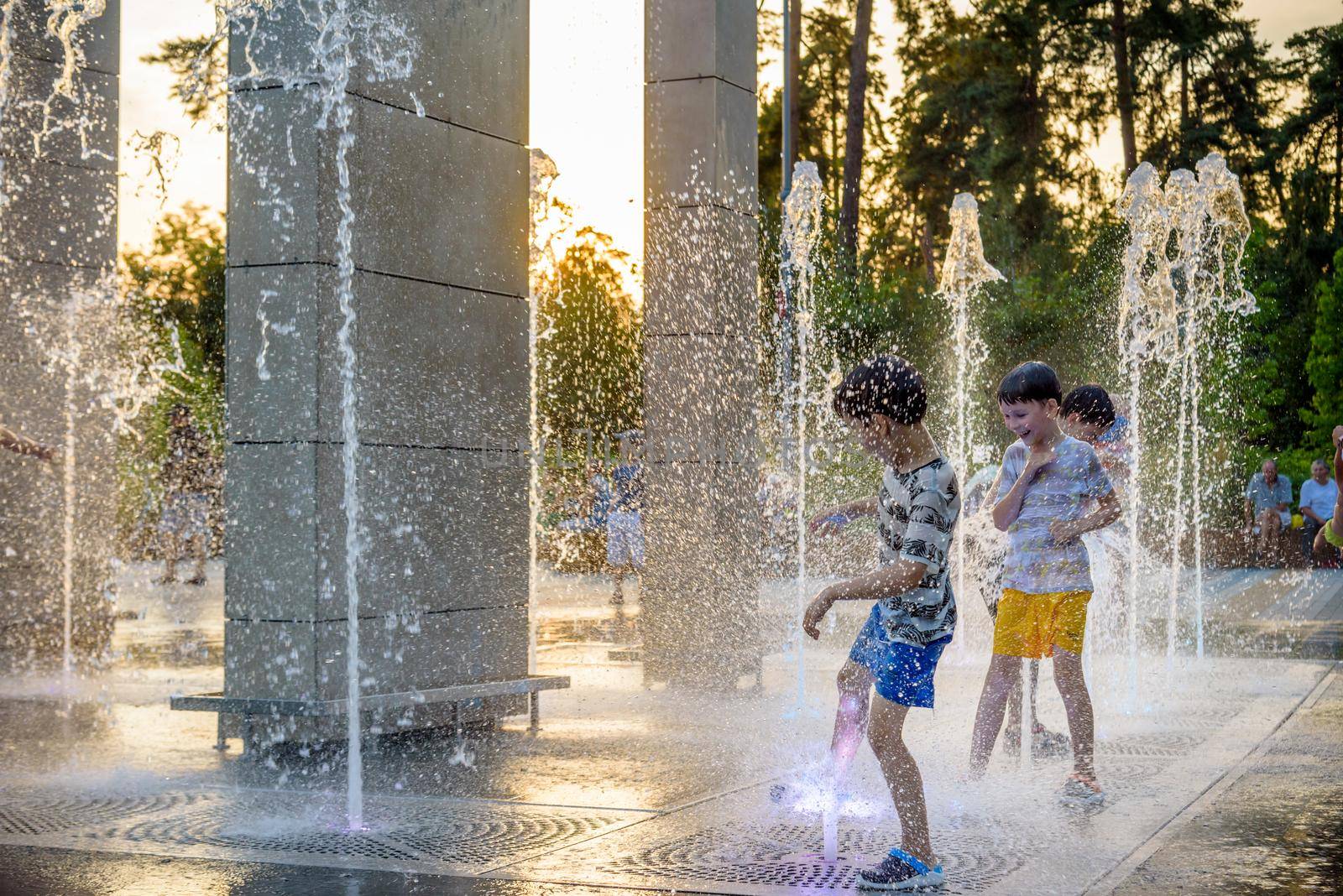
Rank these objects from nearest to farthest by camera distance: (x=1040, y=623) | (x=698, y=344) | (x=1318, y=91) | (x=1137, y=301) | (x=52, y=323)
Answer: (x=1040, y=623)
(x=698, y=344)
(x=52, y=323)
(x=1137, y=301)
(x=1318, y=91)

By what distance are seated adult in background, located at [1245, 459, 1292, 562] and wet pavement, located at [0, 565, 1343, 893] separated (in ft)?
45.2

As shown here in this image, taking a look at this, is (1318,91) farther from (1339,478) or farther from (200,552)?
(1339,478)

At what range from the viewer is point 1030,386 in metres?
6.12

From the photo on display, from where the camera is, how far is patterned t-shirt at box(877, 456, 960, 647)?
4.86 meters

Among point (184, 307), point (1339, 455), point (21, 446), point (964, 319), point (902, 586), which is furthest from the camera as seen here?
point (184, 307)

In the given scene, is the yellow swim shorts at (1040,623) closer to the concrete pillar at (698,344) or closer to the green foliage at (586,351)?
the concrete pillar at (698,344)

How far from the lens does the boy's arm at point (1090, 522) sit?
20.5 feet

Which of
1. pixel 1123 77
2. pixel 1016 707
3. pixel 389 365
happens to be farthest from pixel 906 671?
pixel 1123 77

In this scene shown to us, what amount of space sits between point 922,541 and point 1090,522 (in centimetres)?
164

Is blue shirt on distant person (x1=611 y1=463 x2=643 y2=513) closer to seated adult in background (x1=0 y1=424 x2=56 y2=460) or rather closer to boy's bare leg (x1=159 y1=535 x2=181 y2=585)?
boy's bare leg (x1=159 y1=535 x2=181 y2=585)

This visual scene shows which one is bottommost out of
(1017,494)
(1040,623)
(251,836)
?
(251,836)

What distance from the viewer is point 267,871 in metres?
5.14

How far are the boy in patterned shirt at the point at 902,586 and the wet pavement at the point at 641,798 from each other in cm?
22

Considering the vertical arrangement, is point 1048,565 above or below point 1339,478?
below
